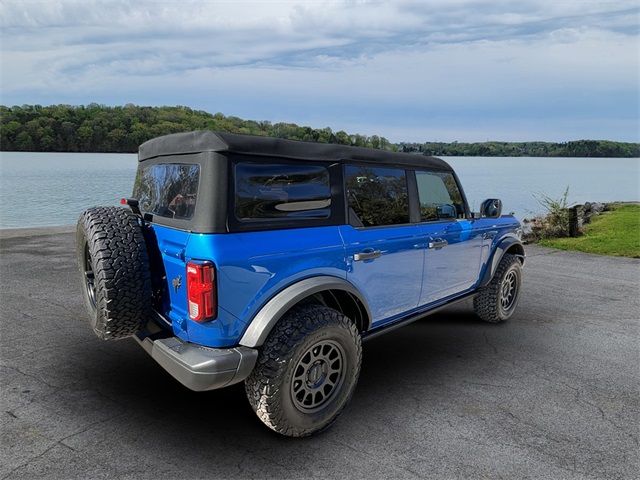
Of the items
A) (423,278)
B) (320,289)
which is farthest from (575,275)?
(320,289)

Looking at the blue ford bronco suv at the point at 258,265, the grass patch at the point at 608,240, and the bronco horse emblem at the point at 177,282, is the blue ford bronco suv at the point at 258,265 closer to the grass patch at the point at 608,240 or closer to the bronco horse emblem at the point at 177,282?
the bronco horse emblem at the point at 177,282

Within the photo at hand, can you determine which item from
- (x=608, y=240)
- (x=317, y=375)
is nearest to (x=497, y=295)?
(x=317, y=375)

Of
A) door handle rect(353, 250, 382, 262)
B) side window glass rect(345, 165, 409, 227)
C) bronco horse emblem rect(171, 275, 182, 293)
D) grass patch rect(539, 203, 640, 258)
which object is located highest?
side window glass rect(345, 165, 409, 227)

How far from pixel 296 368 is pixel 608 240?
11218 millimetres

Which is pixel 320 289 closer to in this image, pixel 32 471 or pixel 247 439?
pixel 247 439

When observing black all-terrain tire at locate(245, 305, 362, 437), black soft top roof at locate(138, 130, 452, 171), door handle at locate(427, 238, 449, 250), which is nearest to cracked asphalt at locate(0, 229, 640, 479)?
black all-terrain tire at locate(245, 305, 362, 437)

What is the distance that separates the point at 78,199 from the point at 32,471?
20.3 m

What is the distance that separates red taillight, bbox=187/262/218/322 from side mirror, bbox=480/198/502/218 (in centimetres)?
339

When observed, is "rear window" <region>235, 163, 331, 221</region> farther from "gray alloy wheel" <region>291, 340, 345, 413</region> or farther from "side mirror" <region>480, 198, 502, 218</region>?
"side mirror" <region>480, 198, 502, 218</region>

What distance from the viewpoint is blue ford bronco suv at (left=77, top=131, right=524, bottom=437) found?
2797 mm

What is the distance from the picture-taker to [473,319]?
580cm

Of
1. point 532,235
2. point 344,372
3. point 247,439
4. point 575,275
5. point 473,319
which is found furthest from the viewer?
point 532,235

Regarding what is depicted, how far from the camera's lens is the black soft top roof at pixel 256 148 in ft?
9.58

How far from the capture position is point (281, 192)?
10.4 feet
